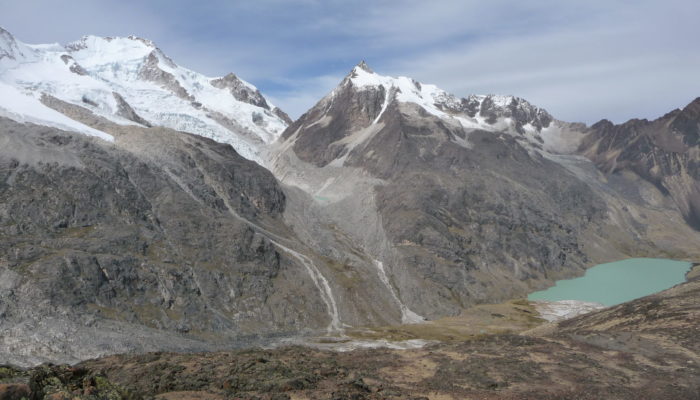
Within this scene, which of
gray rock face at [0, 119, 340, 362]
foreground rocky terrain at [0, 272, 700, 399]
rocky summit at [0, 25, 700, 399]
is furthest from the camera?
gray rock face at [0, 119, 340, 362]

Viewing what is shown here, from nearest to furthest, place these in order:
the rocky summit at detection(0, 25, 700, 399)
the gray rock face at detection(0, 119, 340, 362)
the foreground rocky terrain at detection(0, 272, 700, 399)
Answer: the foreground rocky terrain at detection(0, 272, 700, 399)
the rocky summit at detection(0, 25, 700, 399)
the gray rock face at detection(0, 119, 340, 362)

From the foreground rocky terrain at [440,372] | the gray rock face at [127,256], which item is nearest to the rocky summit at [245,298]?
the foreground rocky terrain at [440,372]

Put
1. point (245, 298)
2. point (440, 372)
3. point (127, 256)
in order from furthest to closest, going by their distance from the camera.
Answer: point (245, 298)
point (127, 256)
point (440, 372)

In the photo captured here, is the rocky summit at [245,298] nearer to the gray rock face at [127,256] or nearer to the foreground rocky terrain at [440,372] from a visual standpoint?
the foreground rocky terrain at [440,372]

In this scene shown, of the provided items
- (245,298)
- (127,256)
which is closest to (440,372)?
(245,298)

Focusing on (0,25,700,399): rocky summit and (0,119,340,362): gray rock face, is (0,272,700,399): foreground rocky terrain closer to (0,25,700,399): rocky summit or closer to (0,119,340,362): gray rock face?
(0,25,700,399): rocky summit

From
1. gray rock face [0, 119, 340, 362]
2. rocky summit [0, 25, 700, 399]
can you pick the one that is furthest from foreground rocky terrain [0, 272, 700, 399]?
gray rock face [0, 119, 340, 362]

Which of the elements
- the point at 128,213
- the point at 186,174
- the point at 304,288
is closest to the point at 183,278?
the point at 128,213

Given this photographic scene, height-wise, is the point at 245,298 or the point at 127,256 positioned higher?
the point at 127,256

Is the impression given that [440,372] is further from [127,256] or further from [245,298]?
[127,256]
